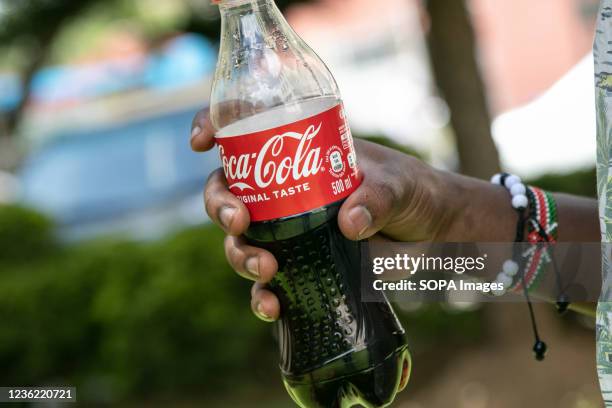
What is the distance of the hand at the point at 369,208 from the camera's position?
5.93ft

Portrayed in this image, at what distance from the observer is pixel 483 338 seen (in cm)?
603

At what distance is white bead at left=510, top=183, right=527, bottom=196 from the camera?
207 centimetres

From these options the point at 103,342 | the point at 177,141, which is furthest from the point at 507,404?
the point at 177,141

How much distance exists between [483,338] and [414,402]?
0.81m

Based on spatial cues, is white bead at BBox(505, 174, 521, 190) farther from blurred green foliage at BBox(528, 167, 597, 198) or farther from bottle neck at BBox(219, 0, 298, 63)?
blurred green foliage at BBox(528, 167, 597, 198)

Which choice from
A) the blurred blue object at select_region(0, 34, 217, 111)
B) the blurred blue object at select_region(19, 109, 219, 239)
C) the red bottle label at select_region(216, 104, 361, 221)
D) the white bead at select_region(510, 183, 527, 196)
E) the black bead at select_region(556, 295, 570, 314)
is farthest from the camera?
the blurred blue object at select_region(0, 34, 217, 111)

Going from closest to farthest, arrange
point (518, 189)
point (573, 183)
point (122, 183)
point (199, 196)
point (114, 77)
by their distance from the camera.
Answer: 1. point (518, 189)
2. point (573, 183)
3. point (199, 196)
4. point (122, 183)
5. point (114, 77)

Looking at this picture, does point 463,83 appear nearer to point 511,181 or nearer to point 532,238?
point 511,181

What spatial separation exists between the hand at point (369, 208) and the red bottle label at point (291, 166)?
1.9 inches

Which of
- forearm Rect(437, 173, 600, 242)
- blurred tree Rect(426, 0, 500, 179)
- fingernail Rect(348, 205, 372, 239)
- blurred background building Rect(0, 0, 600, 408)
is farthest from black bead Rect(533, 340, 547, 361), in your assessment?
blurred tree Rect(426, 0, 500, 179)

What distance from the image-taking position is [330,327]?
2.02 metres

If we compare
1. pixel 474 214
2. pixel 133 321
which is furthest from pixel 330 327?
pixel 133 321

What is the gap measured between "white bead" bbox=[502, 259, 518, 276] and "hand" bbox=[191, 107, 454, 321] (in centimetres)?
18

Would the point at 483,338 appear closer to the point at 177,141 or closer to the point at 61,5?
the point at 61,5
